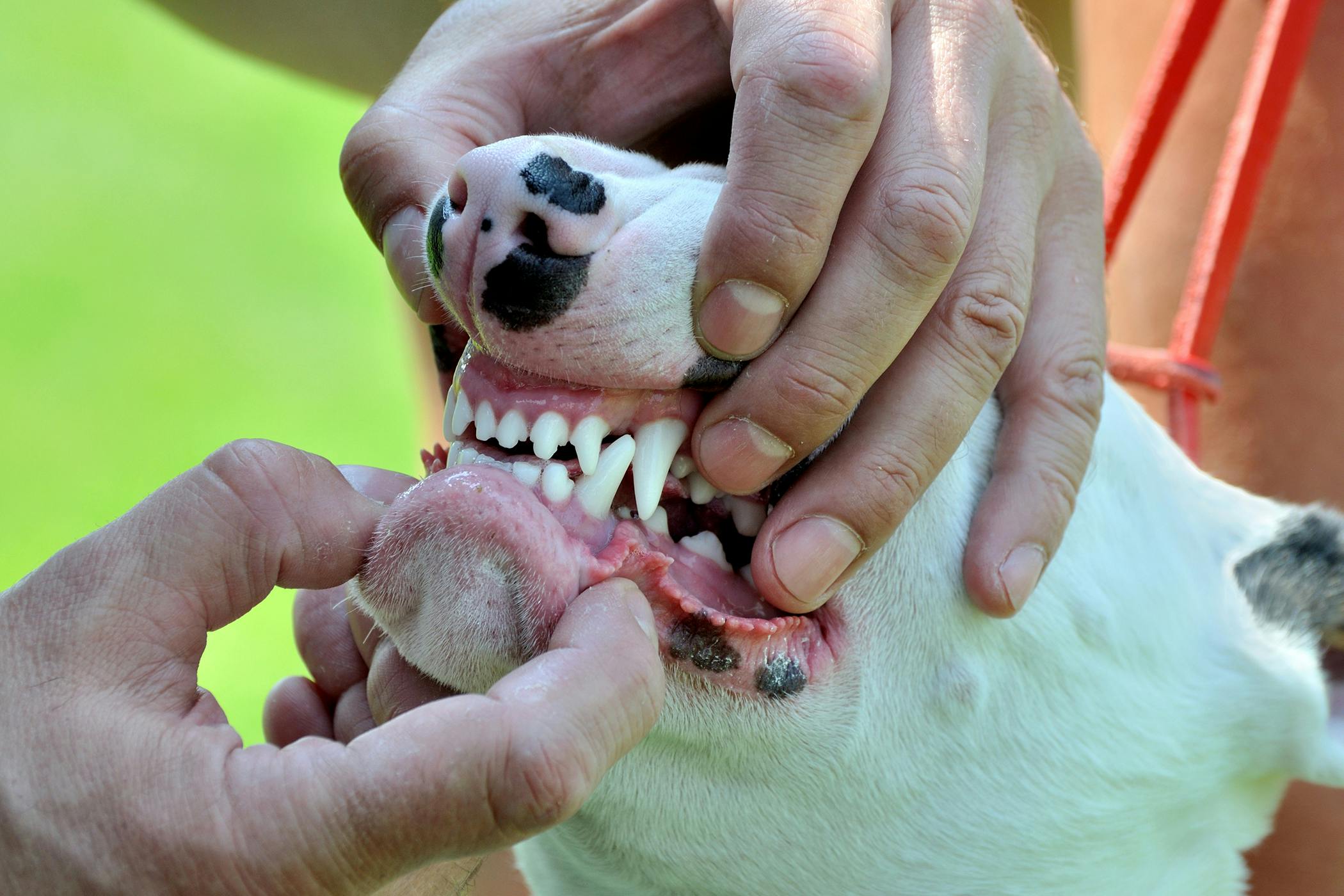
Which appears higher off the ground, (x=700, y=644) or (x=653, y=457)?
(x=653, y=457)

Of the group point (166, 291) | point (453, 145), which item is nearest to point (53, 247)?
point (166, 291)

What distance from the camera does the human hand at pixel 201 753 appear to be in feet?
3.06

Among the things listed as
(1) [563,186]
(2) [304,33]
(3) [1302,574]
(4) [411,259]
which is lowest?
(3) [1302,574]

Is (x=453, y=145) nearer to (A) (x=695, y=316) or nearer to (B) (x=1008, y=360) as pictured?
(A) (x=695, y=316)

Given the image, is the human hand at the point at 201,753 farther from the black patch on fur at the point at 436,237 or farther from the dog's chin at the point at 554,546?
the black patch on fur at the point at 436,237

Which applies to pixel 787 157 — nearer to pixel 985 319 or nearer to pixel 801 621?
pixel 985 319

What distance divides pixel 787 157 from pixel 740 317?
6.6 inches

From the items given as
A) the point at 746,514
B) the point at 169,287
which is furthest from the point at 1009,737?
the point at 169,287

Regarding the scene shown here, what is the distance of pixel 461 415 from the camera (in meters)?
1.40

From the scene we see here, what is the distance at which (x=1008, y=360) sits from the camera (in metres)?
1.48

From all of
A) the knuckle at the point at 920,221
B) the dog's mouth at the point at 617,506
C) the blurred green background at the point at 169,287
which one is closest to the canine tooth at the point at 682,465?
the dog's mouth at the point at 617,506

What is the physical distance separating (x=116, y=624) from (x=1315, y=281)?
8.29 feet

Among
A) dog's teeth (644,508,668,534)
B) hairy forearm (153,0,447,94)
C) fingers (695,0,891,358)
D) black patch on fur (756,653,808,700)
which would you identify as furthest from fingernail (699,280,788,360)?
hairy forearm (153,0,447,94)

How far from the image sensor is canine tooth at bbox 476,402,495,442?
1354mm
